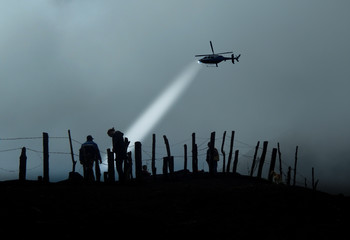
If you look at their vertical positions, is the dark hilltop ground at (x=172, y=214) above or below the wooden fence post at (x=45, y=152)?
below

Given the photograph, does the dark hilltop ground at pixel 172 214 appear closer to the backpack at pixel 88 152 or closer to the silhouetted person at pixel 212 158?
the backpack at pixel 88 152

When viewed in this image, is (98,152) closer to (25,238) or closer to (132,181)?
(132,181)

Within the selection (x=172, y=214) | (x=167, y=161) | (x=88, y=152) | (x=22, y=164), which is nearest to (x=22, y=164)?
(x=22, y=164)

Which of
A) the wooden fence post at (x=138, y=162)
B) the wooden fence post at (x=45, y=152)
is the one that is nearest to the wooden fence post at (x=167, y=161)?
→ the wooden fence post at (x=138, y=162)

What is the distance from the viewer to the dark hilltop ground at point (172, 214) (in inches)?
435

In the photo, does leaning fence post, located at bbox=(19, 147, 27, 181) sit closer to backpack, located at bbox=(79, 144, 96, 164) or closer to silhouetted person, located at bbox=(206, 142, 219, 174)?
backpack, located at bbox=(79, 144, 96, 164)

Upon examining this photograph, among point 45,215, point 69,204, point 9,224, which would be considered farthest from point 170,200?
point 9,224

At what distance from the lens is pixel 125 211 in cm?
1293

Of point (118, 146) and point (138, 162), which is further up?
point (118, 146)

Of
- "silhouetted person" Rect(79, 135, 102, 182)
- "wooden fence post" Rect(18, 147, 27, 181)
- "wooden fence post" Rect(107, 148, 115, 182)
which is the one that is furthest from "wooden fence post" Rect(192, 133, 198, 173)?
"wooden fence post" Rect(18, 147, 27, 181)

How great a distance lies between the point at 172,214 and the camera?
1323cm

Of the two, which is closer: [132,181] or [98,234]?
[98,234]

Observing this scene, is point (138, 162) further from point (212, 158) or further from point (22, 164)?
point (212, 158)

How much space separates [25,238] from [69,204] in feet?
11.8
